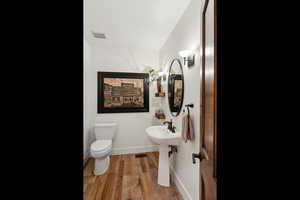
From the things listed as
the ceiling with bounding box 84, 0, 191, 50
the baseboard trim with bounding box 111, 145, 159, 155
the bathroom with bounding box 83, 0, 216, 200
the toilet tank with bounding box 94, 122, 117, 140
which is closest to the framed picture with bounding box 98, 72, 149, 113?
the bathroom with bounding box 83, 0, 216, 200

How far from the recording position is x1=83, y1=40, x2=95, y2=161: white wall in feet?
7.82

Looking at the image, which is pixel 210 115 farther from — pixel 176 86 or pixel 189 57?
pixel 176 86

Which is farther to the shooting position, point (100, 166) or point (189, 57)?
point (100, 166)

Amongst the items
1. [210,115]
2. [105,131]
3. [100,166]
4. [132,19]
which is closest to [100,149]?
[100,166]

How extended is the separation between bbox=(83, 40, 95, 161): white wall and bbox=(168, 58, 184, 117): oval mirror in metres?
1.72

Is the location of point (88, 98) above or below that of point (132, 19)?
below

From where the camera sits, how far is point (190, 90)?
1459mm

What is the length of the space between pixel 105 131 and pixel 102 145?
0.41 m

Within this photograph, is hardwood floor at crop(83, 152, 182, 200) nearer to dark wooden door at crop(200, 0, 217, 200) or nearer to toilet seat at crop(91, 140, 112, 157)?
toilet seat at crop(91, 140, 112, 157)

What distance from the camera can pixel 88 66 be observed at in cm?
253
